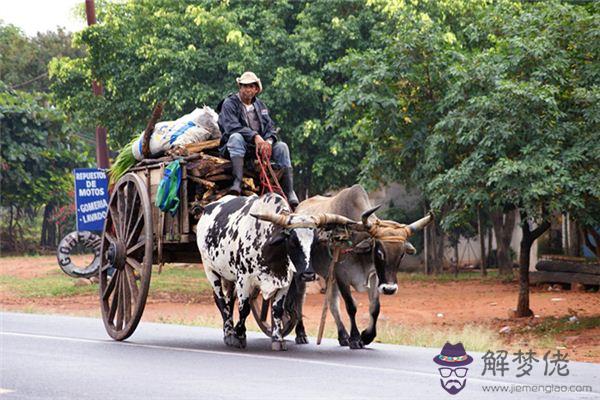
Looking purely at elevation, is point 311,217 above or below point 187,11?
below

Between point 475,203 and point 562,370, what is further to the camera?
point 475,203

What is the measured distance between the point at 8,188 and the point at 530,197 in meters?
26.3

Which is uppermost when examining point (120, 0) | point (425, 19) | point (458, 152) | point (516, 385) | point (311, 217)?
point (120, 0)

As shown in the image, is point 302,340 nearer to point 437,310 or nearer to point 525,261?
point 525,261

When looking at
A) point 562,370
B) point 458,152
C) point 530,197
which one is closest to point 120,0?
point 458,152

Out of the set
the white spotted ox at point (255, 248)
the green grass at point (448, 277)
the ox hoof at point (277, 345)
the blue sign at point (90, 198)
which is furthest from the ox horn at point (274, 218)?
the green grass at point (448, 277)

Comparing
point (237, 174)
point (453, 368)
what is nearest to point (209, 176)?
point (237, 174)

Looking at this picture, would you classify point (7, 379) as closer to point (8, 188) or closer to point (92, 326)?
point (92, 326)

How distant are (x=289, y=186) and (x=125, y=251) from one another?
2153 mm

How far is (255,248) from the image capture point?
1138cm

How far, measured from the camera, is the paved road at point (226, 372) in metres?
8.70

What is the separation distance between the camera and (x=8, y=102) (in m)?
39.4

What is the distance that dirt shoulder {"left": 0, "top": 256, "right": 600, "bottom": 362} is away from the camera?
1681 cm

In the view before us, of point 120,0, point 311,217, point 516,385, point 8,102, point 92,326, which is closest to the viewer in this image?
point 516,385
